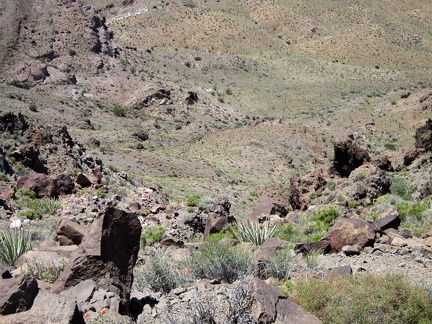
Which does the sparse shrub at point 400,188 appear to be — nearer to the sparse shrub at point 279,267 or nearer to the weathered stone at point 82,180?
the sparse shrub at point 279,267

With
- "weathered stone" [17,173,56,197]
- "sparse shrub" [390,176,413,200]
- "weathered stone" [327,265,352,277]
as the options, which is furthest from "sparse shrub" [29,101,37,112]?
"weathered stone" [327,265,352,277]

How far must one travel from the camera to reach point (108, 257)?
5387mm

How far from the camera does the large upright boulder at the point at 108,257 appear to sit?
16.8ft

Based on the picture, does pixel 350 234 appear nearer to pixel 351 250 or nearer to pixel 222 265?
pixel 351 250

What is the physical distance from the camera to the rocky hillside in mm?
5316

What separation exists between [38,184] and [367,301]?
1234 centimetres

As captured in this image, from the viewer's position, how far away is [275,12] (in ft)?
277

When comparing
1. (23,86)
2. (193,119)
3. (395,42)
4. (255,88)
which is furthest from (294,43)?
(23,86)

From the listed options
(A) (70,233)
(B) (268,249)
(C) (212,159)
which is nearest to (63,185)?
(A) (70,233)

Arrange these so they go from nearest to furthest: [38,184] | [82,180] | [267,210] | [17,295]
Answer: [17,295]
[38,184]
[267,210]
[82,180]

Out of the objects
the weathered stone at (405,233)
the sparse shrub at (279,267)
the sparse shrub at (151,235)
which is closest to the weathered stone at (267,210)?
the sparse shrub at (151,235)

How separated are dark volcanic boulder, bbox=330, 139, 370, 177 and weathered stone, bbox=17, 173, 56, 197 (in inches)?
482

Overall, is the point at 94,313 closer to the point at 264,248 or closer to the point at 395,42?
the point at 264,248

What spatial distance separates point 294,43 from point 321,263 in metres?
72.6
